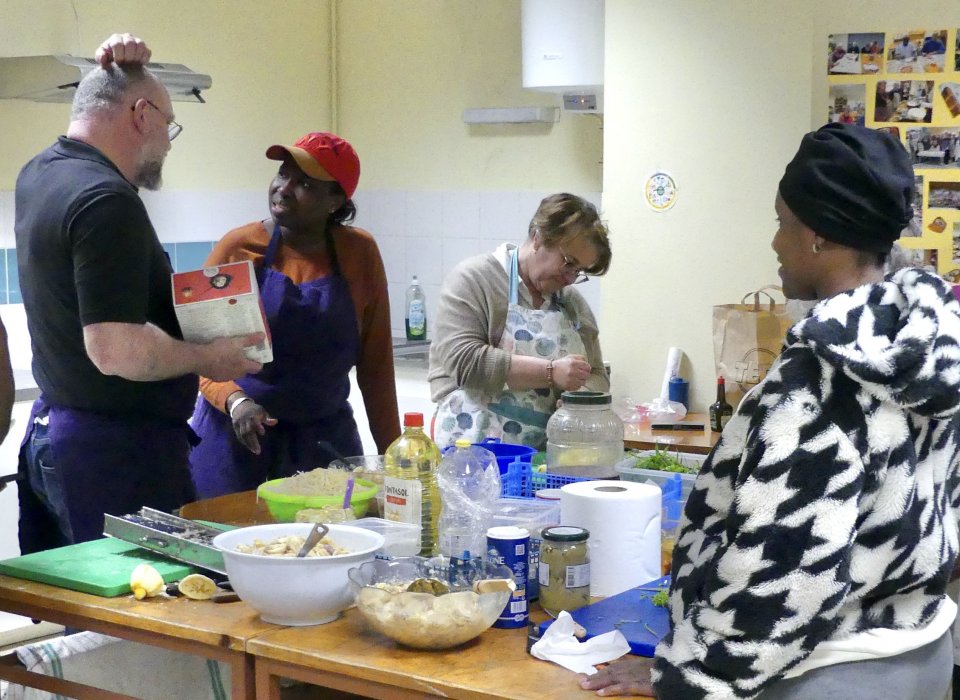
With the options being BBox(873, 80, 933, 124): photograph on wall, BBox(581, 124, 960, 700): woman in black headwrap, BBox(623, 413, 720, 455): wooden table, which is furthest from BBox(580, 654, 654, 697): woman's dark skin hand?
BBox(873, 80, 933, 124): photograph on wall

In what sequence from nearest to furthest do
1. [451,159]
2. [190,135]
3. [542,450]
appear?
[542,450] < [190,135] < [451,159]

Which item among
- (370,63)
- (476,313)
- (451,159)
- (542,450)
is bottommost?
(542,450)

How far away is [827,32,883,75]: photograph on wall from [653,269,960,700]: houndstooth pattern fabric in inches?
107

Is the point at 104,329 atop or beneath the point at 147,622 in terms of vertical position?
atop

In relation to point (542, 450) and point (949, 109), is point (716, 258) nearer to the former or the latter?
point (949, 109)

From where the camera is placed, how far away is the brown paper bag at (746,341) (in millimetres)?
3811

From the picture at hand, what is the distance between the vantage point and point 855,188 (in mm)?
1606

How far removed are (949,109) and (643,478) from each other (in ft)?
7.32

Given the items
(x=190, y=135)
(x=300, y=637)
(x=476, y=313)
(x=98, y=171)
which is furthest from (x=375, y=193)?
(x=300, y=637)

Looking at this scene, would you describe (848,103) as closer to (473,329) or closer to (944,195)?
(944,195)

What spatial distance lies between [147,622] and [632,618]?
768 millimetres

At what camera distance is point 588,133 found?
16.3 feet

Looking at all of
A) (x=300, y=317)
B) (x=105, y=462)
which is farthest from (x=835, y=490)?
(x=300, y=317)

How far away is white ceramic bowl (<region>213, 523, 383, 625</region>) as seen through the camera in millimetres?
1829
